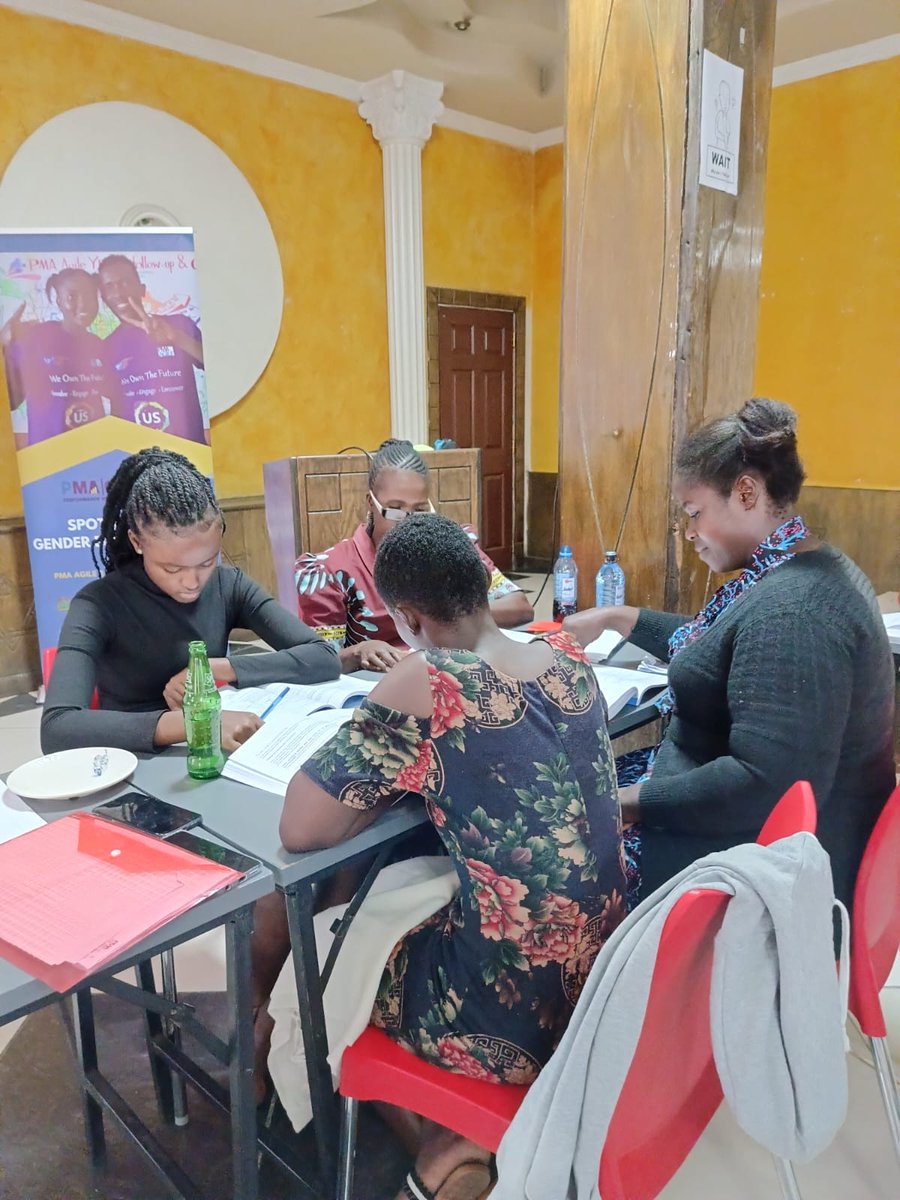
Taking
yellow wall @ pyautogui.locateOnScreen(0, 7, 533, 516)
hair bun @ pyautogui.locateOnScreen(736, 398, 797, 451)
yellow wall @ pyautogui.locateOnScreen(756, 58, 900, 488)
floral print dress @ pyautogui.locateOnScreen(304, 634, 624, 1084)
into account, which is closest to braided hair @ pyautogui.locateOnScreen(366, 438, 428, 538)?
hair bun @ pyautogui.locateOnScreen(736, 398, 797, 451)

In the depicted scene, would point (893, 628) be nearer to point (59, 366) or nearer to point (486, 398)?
point (59, 366)

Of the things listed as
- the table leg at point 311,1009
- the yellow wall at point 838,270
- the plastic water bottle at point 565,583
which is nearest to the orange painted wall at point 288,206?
the yellow wall at point 838,270

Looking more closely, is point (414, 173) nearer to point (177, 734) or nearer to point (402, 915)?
point (177, 734)

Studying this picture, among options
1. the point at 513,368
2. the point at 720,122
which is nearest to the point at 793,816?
the point at 720,122

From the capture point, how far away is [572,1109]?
86 centimetres

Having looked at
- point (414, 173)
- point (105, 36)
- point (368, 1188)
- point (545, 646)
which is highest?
point (105, 36)

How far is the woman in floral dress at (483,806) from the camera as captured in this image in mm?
1031

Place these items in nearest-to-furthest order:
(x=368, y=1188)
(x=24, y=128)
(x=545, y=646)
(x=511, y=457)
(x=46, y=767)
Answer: (x=545, y=646)
(x=46, y=767)
(x=368, y=1188)
(x=24, y=128)
(x=511, y=457)

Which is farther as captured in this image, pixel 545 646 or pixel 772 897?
pixel 545 646

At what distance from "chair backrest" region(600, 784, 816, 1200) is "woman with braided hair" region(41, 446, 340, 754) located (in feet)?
2.87

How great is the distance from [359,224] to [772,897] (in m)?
5.25

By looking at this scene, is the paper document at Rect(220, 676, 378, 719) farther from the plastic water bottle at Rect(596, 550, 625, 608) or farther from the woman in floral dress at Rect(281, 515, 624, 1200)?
the plastic water bottle at Rect(596, 550, 625, 608)

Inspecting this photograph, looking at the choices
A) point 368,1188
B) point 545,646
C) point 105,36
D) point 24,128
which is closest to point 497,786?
point 545,646

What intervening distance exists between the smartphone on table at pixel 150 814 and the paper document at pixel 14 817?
86mm
